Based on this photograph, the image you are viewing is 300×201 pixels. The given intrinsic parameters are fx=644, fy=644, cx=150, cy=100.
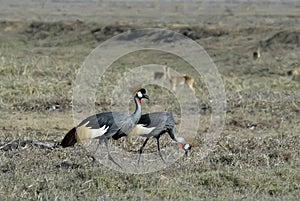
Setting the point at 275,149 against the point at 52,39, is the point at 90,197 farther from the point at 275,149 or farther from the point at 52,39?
the point at 52,39

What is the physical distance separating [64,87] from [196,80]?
4.38 m

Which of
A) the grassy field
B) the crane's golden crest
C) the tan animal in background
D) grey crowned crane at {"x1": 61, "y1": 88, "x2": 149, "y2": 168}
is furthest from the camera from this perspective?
the crane's golden crest

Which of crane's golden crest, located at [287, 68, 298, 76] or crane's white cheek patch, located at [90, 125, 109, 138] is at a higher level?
crane's white cheek patch, located at [90, 125, 109, 138]

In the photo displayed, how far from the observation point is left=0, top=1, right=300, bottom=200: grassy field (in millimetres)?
5785

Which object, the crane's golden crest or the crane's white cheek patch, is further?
the crane's golden crest

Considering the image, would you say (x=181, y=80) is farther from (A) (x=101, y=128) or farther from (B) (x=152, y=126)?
(A) (x=101, y=128)

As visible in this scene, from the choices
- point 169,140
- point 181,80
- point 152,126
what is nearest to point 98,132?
point 152,126

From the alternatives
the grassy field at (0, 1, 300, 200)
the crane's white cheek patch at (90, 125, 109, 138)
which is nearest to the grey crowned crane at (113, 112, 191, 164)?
the crane's white cheek patch at (90, 125, 109, 138)

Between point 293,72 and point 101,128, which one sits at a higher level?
point 101,128

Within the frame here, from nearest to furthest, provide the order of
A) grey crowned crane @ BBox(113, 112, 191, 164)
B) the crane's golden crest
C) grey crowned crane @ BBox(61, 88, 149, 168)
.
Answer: grey crowned crane @ BBox(61, 88, 149, 168), grey crowned crane @ BBox(113, 112, 191, 164), the crane's golden crest

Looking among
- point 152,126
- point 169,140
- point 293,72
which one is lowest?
point 293,72

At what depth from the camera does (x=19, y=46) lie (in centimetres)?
2691

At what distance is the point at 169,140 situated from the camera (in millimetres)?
8727

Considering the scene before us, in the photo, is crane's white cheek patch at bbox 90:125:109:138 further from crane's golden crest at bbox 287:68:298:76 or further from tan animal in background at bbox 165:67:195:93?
crane's golden crest at bbox 287:68:298:76
